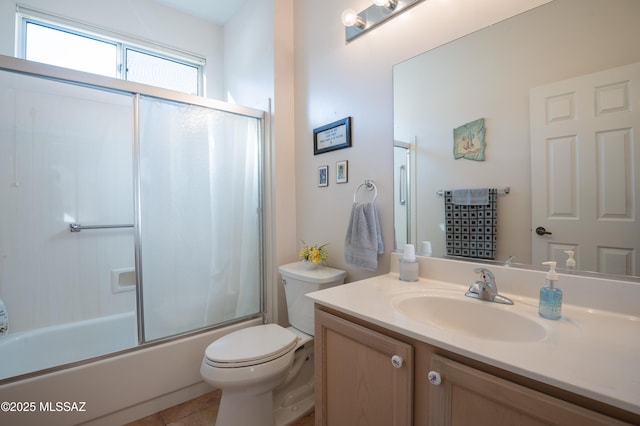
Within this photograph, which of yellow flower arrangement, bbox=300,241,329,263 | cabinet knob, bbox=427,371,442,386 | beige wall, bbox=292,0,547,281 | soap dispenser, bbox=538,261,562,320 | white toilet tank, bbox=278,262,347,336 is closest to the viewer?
cabinet knob, bbox=427,371,442,386

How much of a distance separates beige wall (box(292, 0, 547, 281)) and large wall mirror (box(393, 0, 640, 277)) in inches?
4.1

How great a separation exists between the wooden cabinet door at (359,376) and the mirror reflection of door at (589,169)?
2.08 feet

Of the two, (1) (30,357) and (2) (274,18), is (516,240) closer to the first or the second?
(2) (274,18)

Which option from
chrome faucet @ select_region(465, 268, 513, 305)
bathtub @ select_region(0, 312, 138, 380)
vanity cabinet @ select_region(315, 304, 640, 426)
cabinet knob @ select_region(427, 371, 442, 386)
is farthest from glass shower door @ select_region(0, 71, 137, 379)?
chrome faucet @ select_region(465, 268, 513, 305)

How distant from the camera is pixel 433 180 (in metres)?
1.29

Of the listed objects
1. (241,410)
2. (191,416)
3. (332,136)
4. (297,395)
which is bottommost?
(191,416)

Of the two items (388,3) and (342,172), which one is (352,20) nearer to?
(388,3)

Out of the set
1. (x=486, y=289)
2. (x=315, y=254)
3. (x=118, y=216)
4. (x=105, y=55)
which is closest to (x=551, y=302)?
(x=486, y=289)

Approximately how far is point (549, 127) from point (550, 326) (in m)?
0.65

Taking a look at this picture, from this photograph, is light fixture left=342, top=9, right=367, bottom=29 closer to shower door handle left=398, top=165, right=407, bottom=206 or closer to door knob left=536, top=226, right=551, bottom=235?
shower door handle left=398, top=165, right=407, bottom=206

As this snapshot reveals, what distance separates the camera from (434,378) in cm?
72

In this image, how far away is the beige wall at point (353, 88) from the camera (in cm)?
122

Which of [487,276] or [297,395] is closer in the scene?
[487,276]

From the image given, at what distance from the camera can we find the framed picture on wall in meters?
1.61
